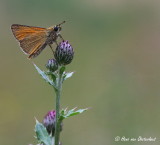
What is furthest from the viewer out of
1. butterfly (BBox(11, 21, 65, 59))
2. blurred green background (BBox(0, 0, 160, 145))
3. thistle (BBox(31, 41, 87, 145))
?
blurred green background (BBox(0, 0, 160, 145))

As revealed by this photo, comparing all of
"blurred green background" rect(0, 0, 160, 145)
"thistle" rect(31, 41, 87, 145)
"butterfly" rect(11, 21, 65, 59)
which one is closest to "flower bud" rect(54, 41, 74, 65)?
"thistle" rect(31, 41, 87, 145)

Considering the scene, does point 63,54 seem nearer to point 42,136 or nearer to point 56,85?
point 56,85

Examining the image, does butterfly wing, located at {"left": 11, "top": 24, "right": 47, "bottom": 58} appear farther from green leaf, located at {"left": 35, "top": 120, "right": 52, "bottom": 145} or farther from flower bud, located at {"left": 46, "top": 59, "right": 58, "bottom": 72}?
green leaf, located at {"left": 35, "top": 120, "right": 52, "bottom": 145}

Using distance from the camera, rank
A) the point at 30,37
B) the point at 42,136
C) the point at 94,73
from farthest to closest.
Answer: the point at 94,73, the point at 30,37, the point at 42,136

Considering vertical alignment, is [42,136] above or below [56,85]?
below

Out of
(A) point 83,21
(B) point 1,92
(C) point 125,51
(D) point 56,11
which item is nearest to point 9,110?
(B) point 1,92

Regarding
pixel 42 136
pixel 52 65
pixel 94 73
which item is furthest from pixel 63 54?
pixel 94 73

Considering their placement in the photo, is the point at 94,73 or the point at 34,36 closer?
the point at 34,36

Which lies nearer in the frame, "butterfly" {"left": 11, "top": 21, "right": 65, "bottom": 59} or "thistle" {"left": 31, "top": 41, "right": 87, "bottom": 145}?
"thistle" {"left": 31, "top": 41, "right": 87, "bottom": 145}
